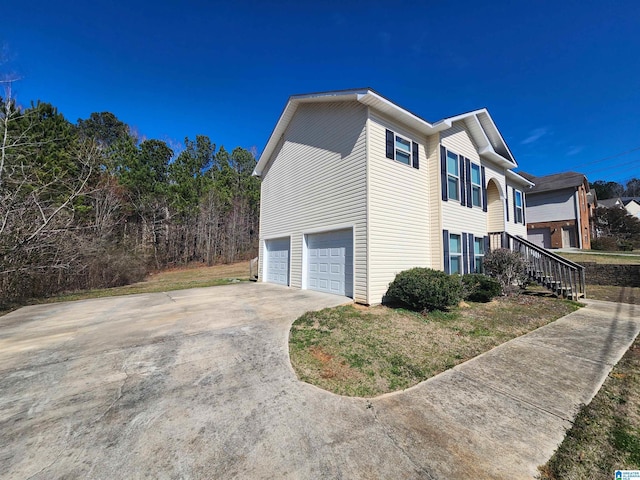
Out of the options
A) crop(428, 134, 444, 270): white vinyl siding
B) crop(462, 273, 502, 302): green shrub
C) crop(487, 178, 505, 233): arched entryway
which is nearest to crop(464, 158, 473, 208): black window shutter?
crop(428, 134, 444, 270): white vinyl siding

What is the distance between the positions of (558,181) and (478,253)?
19.8m

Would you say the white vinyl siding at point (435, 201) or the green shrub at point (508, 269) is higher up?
the white vinyl siding at point (435, 201)

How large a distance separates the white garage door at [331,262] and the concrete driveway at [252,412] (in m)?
3.93

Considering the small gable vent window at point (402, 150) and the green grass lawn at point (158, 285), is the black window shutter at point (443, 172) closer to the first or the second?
the small gable vent window at point (402, 150)

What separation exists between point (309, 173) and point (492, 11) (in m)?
8.48

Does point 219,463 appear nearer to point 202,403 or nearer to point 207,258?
point 202,403

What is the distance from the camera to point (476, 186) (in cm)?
1130

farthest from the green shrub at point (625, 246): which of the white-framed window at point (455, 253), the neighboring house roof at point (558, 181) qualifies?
the white-framed window at point (455, 253)

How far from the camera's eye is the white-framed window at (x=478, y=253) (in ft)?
35.7

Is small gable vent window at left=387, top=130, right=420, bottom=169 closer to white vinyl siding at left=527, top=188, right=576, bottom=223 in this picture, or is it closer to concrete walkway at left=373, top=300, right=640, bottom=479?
concrete walkway at left=373, top=300, right=640, bottom=479

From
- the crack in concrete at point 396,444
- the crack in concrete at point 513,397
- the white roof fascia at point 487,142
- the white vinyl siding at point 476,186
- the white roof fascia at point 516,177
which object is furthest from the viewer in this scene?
the white roof fascia at point 516,177

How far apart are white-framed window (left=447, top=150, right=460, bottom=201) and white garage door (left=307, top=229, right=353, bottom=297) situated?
468cm

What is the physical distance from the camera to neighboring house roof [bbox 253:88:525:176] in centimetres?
785

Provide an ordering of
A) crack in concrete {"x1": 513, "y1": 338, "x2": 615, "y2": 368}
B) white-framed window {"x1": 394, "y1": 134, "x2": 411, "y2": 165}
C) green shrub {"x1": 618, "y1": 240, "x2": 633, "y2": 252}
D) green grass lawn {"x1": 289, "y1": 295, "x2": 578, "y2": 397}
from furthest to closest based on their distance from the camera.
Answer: green shrub {"x1": 618, "y1": 240, "x2": 633, "y2": 252} < white-framed window {"x1": 394, "y1": 134, "x2": 411, "y2": 165} < crack in concrete {"x1": 513, "y1": 338, "x2": 615, "y2": 368} < green grass lawn {"x1": 289, "y1": 295, "x2": 578, "y2": 397}
